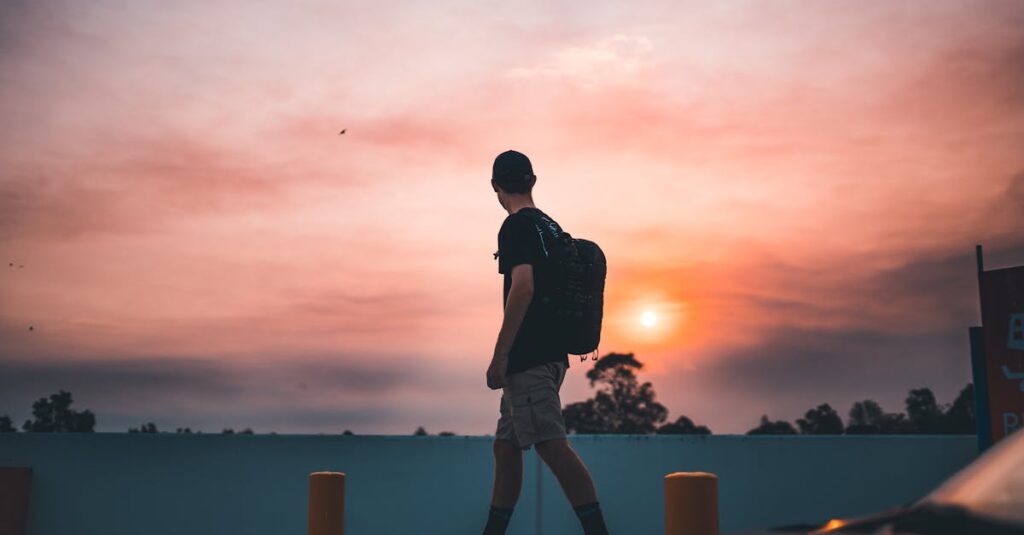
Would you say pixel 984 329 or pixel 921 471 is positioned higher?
pixel 984 329

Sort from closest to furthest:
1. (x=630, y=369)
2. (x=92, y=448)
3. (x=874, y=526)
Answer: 1. (x=874, y=526)
2. (x=92, y=448)
3. (x=630, y=369)

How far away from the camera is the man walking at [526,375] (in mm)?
5703

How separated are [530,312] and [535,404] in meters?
0.50

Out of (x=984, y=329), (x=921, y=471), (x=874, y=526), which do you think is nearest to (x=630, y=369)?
(x=921, y=471)

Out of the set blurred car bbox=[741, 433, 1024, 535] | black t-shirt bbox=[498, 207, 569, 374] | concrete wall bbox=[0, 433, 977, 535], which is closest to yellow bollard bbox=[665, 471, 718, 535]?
black t-shirt bbox=[498, 207, 569, 374]

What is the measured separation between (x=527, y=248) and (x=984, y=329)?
12.8ft

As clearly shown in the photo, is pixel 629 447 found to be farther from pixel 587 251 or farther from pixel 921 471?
pixel 587 251

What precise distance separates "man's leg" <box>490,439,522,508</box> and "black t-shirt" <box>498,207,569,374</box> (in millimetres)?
478

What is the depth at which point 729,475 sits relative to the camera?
35.9 feet

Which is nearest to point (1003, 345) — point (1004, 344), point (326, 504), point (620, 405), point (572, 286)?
point (1004, 344)

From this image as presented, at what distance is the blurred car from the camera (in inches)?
70.6

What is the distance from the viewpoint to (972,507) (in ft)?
6.50

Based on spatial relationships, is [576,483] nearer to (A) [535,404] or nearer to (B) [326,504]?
(A) [535,404]

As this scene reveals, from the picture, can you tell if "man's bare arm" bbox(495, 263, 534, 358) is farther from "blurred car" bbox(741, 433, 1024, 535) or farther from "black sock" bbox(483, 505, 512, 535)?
"blurred car" bbox(741, 433, 1024, 535)
